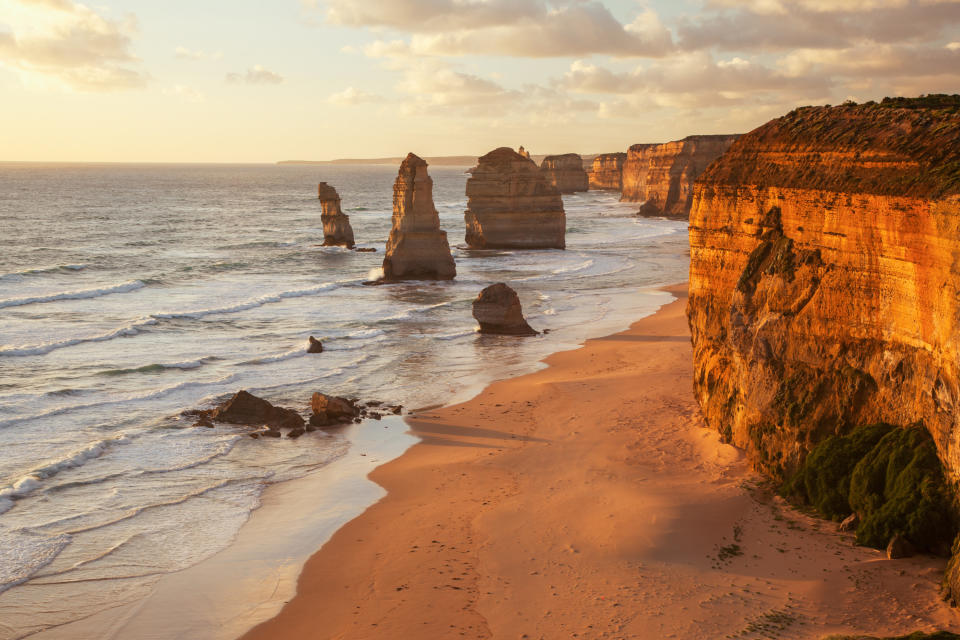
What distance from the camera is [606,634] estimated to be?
39.1 ft

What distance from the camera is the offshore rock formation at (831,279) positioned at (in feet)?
44.5

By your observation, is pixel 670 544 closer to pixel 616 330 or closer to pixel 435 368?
pixel 435 368

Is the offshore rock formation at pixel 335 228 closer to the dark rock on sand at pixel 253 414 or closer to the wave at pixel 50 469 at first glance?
the dark rock on sand at pixel 253 414

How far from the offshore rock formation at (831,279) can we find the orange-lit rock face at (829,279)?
3 centimetres

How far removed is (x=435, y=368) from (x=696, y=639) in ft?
65.9

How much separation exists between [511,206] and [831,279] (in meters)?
54.4

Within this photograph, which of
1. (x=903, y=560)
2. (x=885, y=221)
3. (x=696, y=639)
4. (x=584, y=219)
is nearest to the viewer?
(x=696, y=639)

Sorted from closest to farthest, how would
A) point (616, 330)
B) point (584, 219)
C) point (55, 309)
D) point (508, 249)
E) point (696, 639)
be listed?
1. point (696, 639)
2. point (616, 330)
3. point (55, 309)
4. point (508, 249)
5. point (584, 219)

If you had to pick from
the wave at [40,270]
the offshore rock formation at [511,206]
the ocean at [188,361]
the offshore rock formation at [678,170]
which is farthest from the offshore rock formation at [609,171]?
the wave at [40,270]

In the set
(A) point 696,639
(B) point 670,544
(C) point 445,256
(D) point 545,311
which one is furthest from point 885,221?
(C) point 445,256

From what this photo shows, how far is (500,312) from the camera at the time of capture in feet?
118

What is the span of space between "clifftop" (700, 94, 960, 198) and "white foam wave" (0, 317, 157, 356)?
25.6m

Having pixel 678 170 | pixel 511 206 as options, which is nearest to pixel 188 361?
pixel 511 206

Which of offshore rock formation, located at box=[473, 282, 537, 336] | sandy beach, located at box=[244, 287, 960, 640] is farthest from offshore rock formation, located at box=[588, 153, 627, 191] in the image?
sandy beach, located at box=[244, 287, 960, 640]
